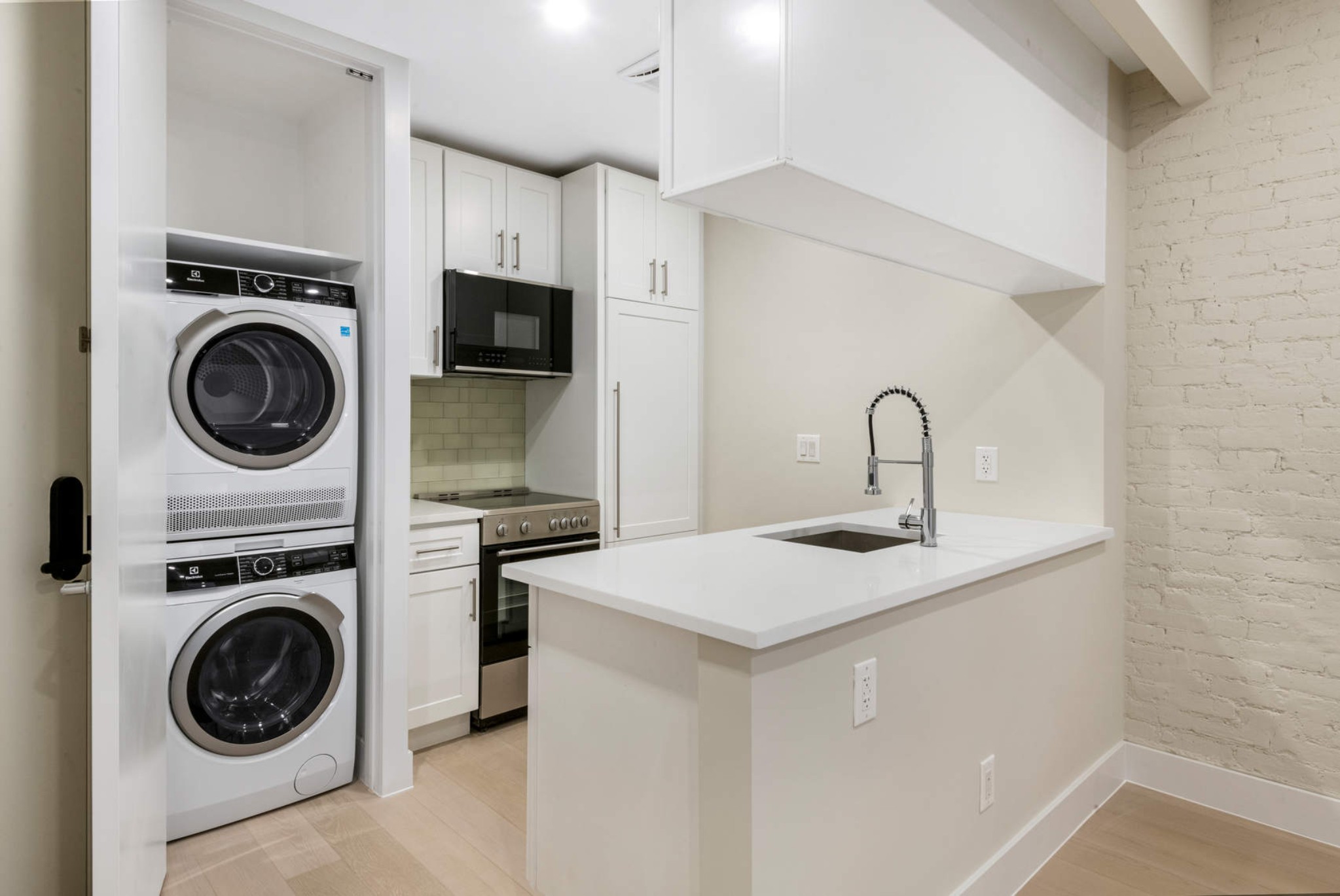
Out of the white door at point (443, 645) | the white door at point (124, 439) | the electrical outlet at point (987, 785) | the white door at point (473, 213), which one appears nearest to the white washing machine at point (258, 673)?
the white door at point (443, 645)

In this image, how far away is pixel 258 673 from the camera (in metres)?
2.41

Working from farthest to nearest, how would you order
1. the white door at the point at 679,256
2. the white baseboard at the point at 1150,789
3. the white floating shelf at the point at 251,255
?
1. the white door at the point at 679,256
2. the white floating shelf at the point at 251,255
3. the white baseboard at the point at 1150,789

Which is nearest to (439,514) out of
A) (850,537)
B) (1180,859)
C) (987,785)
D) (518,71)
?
(850,537)

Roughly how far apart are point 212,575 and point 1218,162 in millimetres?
3581

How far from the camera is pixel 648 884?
4.98 ft

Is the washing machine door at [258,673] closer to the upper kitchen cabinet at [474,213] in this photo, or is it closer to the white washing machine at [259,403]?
the white washing machine at [259,403]

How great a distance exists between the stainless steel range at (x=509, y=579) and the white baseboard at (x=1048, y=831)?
5.94ft

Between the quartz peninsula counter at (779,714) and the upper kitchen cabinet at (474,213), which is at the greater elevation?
the upper kitchen cabinet at (474,213)

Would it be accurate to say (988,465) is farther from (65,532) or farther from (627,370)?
(65,532)

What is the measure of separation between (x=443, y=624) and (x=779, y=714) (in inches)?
76.7

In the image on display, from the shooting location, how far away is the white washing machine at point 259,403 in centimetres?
226

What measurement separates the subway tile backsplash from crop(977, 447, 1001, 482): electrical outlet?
225 cm

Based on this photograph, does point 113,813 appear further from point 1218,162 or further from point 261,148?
point 1218,162

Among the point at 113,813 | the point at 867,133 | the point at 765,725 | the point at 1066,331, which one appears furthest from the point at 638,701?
the point at 1066,331
